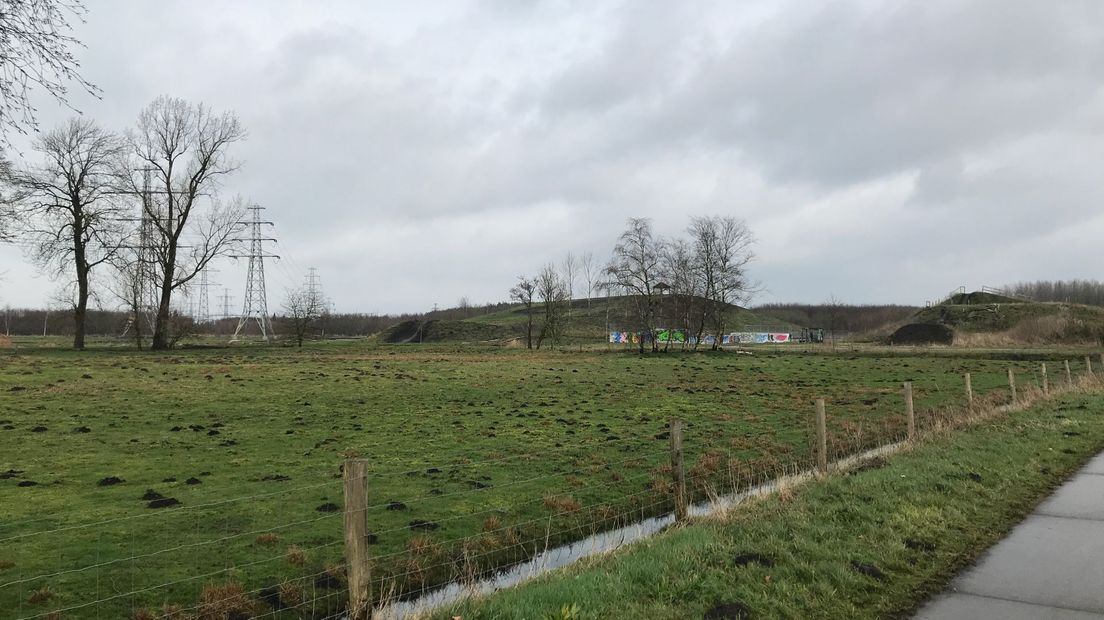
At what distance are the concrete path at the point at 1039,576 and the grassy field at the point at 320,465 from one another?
17.8ft

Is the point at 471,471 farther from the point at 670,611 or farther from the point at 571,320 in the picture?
the point at 571,320

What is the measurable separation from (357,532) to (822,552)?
4795mm

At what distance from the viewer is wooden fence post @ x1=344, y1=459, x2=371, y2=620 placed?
6016mm

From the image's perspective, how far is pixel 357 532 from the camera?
19.9 ft

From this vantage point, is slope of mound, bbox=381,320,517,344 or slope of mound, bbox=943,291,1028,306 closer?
slope of mound, bbox=943,291,1028,306

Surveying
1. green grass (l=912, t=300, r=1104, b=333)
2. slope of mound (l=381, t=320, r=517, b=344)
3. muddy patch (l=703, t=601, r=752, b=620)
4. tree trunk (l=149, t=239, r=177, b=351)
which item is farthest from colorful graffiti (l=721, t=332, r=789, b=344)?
muddy patch (l=703, t=601, r=752, b=620)

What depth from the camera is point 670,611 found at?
5738 millimetres

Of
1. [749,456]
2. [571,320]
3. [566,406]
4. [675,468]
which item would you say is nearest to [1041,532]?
[675,468]

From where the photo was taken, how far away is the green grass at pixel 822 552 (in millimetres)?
5895

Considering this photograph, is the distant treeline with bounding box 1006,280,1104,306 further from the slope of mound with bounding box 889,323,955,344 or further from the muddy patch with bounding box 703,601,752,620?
the muddy patch with bounding box 703,601,752,620

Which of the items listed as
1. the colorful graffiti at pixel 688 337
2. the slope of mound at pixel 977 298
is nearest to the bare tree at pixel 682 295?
the colorful graffiti at pixel 688 337

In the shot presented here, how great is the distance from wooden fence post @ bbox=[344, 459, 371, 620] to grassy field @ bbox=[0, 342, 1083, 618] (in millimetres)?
1632

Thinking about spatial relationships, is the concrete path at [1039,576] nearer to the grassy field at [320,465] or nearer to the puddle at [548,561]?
the puddle at [548,561]

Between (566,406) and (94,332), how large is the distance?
109 metres
